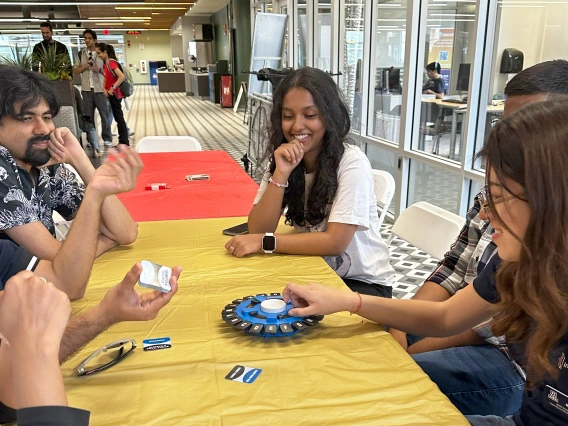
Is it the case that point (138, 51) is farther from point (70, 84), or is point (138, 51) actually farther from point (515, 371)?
point (515, 371)

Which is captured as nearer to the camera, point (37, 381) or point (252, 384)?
point (37, 381)

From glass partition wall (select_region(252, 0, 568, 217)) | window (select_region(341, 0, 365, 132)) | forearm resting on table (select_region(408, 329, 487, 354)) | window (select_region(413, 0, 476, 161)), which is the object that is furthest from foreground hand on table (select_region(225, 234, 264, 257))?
window (select_region(341, 0, 365, 132))

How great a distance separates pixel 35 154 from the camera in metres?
1.87

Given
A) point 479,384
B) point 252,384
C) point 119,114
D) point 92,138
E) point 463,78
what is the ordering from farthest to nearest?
1. point 119,114
2. point 92,138
3. point 463,78
4. point 479,384
5. point 252,384

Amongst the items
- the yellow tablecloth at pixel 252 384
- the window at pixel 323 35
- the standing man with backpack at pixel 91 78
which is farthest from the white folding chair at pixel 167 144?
the standing man with backpack at pixel 91 78

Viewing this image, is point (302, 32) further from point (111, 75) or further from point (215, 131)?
point (215, 131)

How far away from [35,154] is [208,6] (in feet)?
54.4

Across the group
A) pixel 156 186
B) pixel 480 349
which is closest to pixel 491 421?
pixel 480 349

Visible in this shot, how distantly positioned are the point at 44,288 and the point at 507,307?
864mm

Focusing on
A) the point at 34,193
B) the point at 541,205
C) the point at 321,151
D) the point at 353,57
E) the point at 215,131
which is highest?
the point at 353,57

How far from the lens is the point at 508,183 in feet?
2.78

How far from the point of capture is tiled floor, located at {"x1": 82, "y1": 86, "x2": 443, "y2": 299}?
3.51 meters

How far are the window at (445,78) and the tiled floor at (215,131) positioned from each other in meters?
0.89

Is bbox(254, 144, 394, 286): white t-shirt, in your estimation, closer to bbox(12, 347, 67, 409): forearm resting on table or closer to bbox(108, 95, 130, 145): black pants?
bbox(12, 347, 67, 409): forearm resting on table
